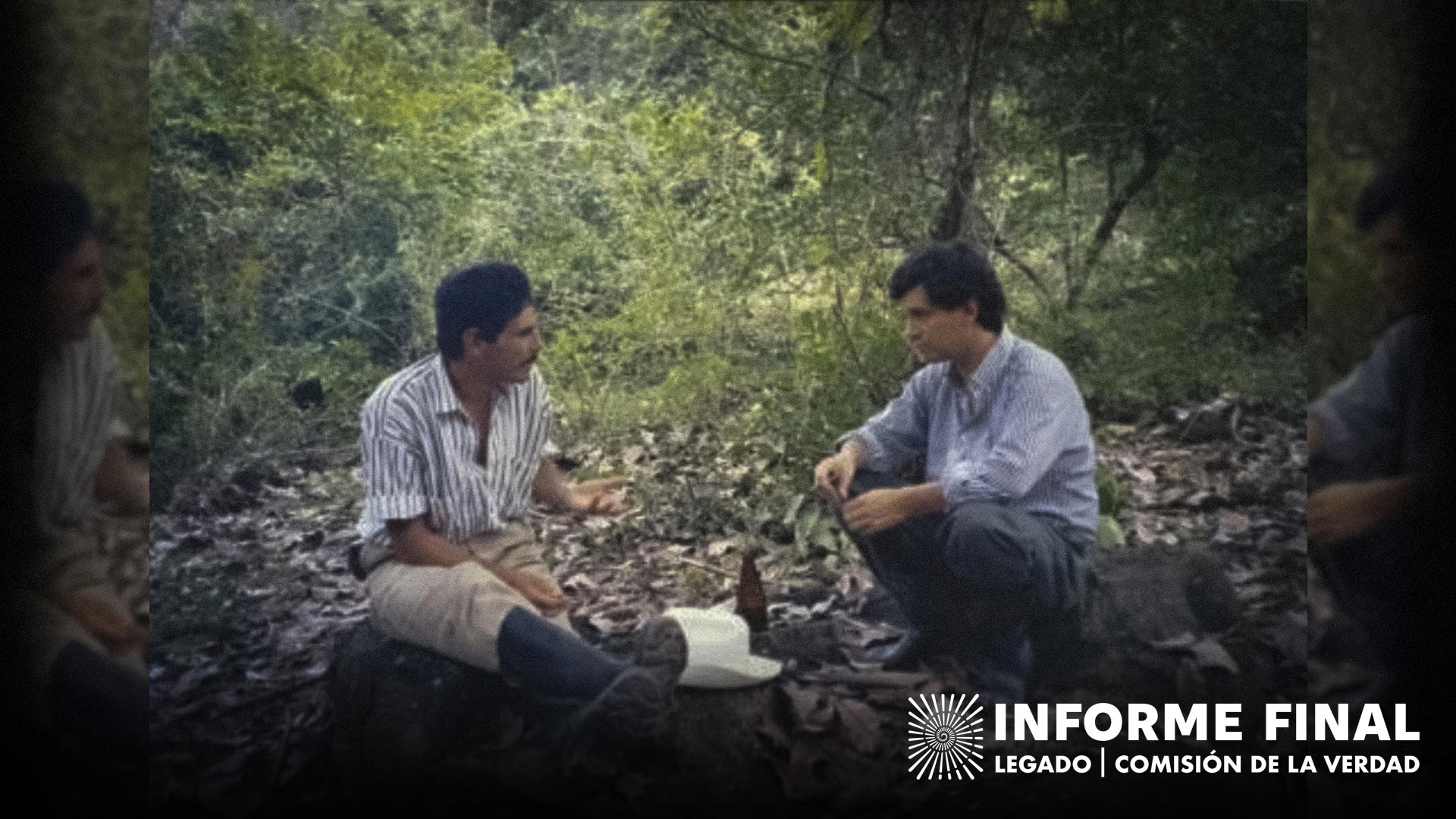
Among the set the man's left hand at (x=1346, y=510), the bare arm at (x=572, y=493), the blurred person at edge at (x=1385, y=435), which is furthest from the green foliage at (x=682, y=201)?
the man's left hand at (x=1346, y=510)

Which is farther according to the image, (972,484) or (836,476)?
(836,476)

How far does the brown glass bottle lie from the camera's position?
A: 5.62 metres

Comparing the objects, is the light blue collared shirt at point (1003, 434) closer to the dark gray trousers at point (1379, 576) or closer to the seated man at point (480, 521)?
the dark gray trousers at point (1379, 576)

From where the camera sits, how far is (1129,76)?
5.64 meters

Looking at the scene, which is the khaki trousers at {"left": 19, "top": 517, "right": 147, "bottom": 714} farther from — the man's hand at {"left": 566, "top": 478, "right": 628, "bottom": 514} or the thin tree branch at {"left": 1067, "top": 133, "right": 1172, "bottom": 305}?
the thin tree branch at {"left": 1067, "top": 133, "right": 1172, "bottom": 305}

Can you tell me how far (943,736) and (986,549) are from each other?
0.57 meters

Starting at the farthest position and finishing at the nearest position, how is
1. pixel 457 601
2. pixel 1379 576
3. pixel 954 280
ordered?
pixel 1379 576
pixel 954 280
pixel 457 601

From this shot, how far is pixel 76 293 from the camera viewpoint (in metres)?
5.63

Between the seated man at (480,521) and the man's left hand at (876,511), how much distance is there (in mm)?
600

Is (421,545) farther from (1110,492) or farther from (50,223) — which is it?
(1110,492)

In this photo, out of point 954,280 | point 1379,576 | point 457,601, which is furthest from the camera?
point 1379,576

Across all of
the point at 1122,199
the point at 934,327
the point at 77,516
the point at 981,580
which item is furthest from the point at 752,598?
the point at 77,516

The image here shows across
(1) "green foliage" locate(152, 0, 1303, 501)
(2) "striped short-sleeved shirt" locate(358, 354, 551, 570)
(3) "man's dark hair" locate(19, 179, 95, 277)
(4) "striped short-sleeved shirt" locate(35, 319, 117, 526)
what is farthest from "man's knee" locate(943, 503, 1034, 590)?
(3) "man's dark hair" locate(19, 179, 95, 277)

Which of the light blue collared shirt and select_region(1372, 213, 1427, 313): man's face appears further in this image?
select_region(1372, 213, 1427, 313): man's face
